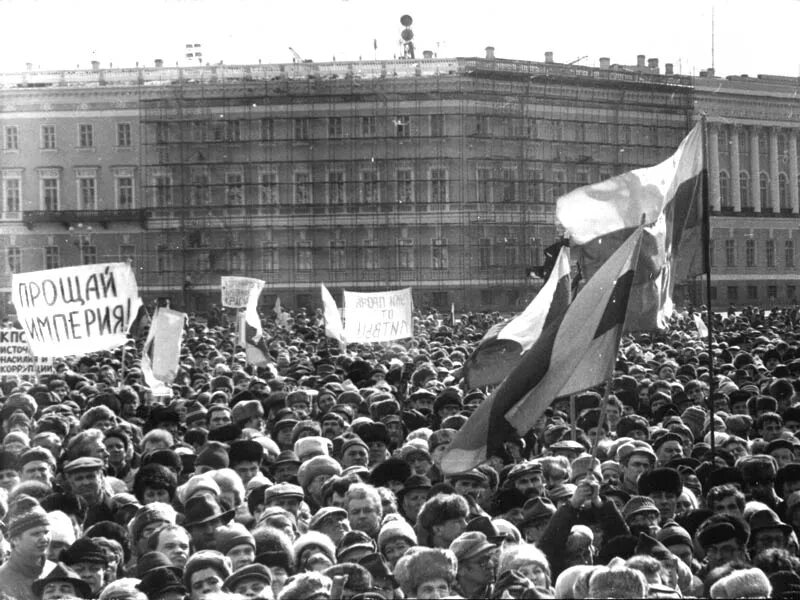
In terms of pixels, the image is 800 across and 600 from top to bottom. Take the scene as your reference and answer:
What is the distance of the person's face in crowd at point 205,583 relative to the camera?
810 centimetres

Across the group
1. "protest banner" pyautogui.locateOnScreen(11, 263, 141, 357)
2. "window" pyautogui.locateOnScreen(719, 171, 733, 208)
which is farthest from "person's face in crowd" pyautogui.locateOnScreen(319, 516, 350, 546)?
"window" pyautogui.locateOnScreen(719, 171, 733, 208)

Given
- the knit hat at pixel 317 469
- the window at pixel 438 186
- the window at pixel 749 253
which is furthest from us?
the window at pixel 749 253

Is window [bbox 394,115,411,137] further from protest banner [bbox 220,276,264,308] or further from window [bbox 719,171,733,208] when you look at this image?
protest banner [bbox 220,276,264,308]

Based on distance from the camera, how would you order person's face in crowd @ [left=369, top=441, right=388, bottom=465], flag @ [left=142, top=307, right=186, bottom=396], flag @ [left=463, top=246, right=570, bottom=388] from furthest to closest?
flag @ [left=142, top=307, right=186, bottom=396]
person's face in crowd @ [left=369, top=441, right=388, bottom=465]
flag @ [left=463, top=246, right=570, bottom=388]

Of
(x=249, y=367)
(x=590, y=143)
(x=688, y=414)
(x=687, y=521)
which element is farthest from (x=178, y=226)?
(x=687, y=521)

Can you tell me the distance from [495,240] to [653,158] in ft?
30.6

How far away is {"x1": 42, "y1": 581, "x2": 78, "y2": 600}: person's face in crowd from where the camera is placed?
8.24m

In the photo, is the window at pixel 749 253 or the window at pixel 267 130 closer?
the window at pixel 267 130

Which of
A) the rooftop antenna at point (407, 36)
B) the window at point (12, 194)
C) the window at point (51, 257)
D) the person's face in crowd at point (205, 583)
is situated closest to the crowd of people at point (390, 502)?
the person's face in crowd at point (205, 583)

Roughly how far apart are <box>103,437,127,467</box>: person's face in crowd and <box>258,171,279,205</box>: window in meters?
54.6

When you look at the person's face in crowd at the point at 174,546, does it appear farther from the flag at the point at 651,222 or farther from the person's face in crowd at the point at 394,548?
the flag at the point at 651,222

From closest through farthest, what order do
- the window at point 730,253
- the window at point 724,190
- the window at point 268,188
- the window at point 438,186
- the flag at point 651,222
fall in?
the flag at point 651,222, the window at point 438,186, the window at point 268,188, the window at point 730,253, the window at point 724,190

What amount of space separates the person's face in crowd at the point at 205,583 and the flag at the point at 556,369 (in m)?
1.67

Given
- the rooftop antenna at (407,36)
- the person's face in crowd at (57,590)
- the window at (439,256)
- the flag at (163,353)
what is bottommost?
the person's face in crowd at (57,590)
